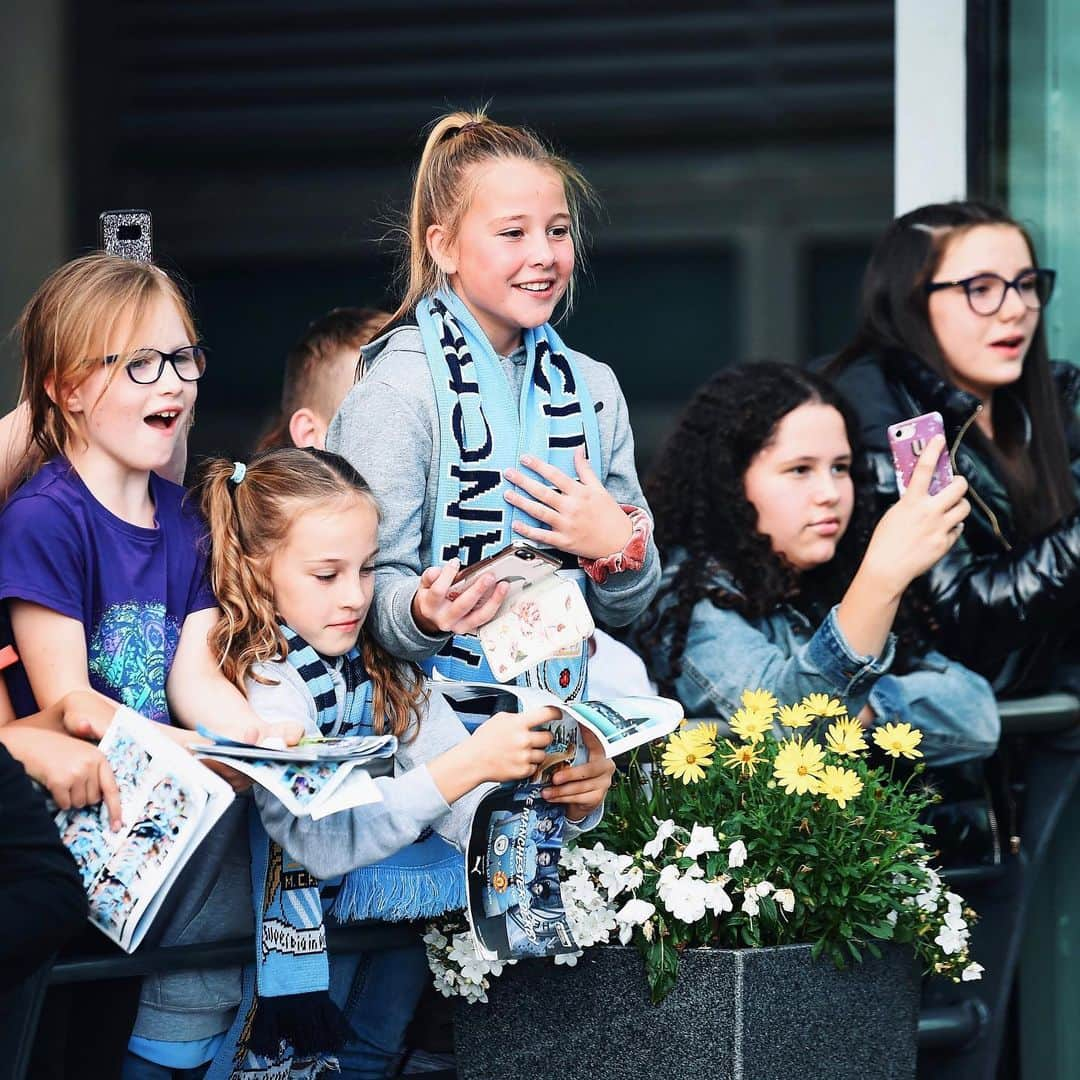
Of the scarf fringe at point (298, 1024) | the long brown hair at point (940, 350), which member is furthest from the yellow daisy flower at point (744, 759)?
the long brown hair at point (940, 350)

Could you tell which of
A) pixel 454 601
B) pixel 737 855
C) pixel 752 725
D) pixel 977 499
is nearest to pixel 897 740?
pixel 752 725

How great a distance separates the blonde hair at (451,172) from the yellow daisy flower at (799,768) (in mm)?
838

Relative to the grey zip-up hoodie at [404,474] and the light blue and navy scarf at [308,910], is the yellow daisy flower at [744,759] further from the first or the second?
the light blue and navy scarf at [308,910]

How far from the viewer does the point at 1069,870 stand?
12.6 ft

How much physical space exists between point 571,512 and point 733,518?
2.40ft

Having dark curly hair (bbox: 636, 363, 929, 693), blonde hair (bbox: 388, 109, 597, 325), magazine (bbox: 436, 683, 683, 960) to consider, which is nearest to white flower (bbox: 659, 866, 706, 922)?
magazine (bbox: 436, 683, 683, 960)

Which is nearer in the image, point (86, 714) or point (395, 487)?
point (86, 714)

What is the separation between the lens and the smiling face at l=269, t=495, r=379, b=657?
103 inches

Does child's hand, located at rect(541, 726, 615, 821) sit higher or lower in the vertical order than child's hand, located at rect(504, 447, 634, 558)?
lower

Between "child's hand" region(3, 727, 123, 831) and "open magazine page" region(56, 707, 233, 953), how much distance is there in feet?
0.04

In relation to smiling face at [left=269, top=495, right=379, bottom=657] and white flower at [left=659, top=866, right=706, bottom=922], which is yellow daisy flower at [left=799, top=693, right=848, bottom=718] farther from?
smiling face at [left=269, top=495, right=379, bottom=657]

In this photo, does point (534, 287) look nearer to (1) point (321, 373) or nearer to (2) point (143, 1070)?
(1) point (321, 373)

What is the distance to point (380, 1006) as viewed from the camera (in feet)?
9.21

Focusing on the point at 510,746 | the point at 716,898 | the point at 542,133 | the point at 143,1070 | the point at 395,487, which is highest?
the point at 542,133
